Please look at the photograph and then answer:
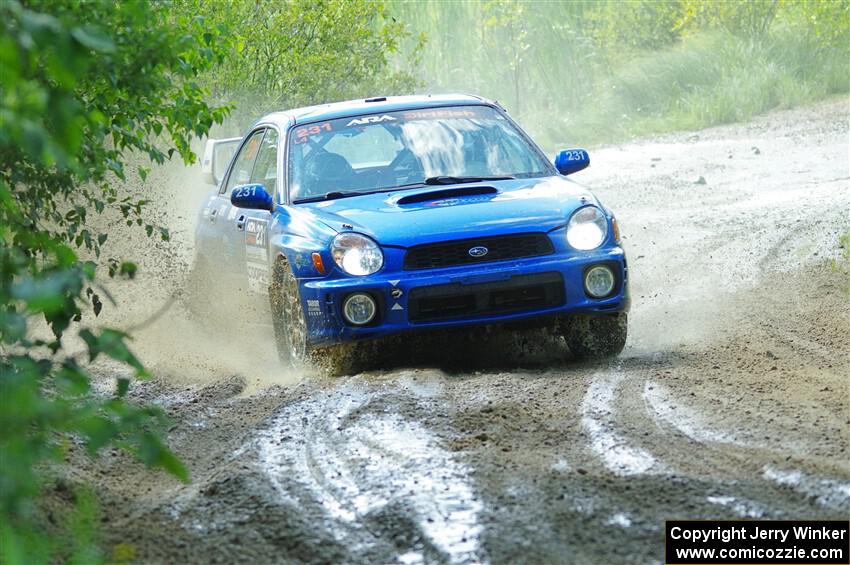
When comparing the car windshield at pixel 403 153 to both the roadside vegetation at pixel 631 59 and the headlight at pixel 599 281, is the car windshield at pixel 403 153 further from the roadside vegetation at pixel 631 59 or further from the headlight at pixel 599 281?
the roadside vegetation at pixel 631 59

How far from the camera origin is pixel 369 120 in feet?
29.3

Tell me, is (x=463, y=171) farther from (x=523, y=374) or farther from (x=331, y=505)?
(x=331, y=505)

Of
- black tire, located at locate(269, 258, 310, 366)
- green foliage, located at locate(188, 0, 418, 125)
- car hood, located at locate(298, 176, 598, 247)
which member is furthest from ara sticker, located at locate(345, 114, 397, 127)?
green foliage, located at locate(188, 0, 418, 125)

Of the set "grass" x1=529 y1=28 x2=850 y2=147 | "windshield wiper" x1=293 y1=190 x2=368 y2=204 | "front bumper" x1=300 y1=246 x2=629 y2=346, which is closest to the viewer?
"front bumper" x1=300 y1=246 x2=629 y2=346

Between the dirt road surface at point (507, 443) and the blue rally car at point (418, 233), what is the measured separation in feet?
1.08

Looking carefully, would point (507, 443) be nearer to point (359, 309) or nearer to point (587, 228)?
point (359, 309)

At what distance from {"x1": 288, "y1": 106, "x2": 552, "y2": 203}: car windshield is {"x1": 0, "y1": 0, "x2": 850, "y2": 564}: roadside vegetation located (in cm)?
61

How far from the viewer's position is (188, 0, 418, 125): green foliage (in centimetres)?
1689

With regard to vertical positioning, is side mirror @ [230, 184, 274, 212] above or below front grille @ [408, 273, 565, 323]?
above

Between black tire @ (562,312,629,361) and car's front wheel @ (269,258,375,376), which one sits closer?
car's front wheel @ (269,258,375,376)

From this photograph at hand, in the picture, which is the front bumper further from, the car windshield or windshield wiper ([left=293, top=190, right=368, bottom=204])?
the car windshield

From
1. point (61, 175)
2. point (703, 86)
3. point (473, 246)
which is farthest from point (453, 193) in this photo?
point (703, 86)

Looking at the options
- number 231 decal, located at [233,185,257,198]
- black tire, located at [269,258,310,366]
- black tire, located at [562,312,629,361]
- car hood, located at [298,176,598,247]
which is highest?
number 231 decal, located at [233,185,257,198]

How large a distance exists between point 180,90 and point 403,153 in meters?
1.59
